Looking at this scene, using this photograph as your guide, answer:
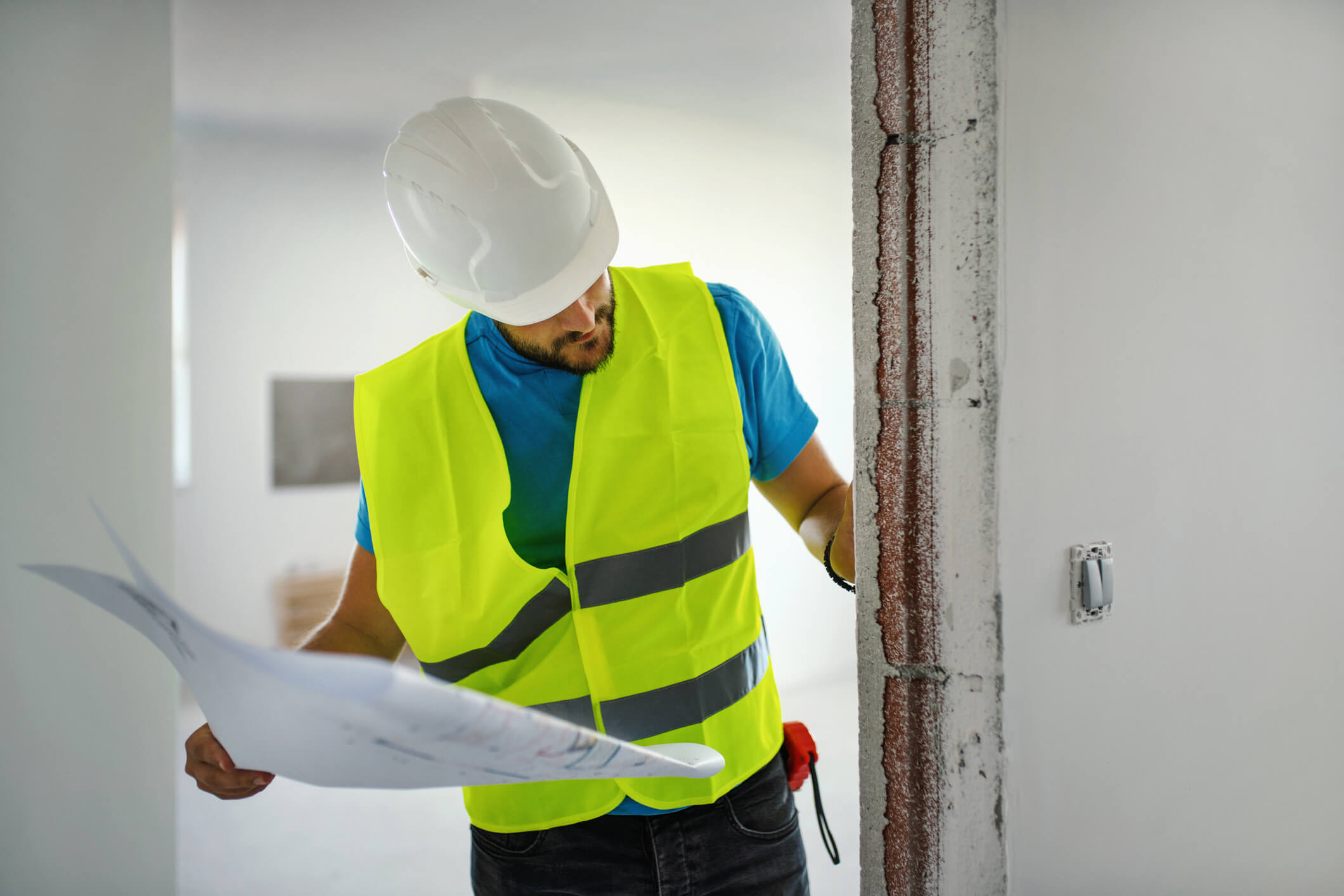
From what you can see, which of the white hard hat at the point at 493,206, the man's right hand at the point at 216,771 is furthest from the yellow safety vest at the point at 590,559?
the man's right hand at the point at 216,771

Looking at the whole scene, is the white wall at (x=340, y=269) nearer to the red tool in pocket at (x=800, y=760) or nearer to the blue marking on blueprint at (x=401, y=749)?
the red tool in pocket at (x=800, y=760)

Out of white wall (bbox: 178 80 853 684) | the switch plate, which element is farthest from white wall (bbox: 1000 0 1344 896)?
white wall (bbox: 178 80 853 684)

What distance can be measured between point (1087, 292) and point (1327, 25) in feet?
1.89

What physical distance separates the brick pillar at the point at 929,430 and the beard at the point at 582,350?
1.31ft

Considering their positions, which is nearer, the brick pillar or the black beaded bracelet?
the brick pillar

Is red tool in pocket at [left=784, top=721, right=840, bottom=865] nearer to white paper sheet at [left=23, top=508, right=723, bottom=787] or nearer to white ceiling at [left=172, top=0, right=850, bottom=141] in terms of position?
white paper sheet at [left=23, top=508, right=723, bottom=787]

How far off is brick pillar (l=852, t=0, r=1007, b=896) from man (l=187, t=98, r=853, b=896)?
0.78ft

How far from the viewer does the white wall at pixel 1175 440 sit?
2.09 ft

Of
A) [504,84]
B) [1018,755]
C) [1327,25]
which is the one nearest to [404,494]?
[1018,755]

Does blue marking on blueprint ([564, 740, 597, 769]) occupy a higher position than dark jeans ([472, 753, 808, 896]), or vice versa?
blue marking on blueprint ([564, 740, 597, 769])

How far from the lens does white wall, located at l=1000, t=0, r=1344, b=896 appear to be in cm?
64

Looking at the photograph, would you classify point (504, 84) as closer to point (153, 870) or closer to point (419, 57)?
point (419, 57)

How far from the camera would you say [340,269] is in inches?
114

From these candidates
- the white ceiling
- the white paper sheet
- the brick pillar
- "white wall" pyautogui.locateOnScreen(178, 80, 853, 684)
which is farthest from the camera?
"white wall" pyautogui.locateOnScreen(178, 80, 853, 684)
